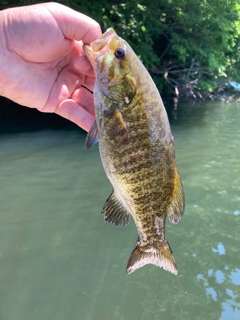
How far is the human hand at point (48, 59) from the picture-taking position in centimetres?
272

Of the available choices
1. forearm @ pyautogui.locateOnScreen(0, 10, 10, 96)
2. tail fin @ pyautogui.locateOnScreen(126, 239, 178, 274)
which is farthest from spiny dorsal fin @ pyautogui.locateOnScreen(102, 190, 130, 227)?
forearm @ pyautogui.locateOnScreen(0, 10, 10, 96)

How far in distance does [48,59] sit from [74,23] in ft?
1.36

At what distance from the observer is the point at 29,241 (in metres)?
5.81

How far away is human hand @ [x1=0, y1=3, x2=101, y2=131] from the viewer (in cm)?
272

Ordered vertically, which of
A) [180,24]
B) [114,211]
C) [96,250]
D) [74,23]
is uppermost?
[74,23]

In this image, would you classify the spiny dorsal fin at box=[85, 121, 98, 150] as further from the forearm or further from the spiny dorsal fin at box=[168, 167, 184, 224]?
the forearm

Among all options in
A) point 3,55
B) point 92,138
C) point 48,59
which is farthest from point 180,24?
point 92,138

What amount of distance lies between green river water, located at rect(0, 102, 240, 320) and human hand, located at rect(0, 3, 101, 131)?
252cm

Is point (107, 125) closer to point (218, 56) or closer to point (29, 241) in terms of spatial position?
point (29, 241)

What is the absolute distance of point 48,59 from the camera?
2992mm

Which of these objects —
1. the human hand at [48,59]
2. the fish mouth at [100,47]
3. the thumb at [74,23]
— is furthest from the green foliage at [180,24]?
the fish mouth at [100,47]

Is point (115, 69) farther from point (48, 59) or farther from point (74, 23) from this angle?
point (48, 59)

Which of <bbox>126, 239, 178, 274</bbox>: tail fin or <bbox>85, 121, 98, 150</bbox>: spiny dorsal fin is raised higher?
<bbox>85, 121, 98, 150</bbox>: spiny dorsal fin

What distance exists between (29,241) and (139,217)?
3740 millimetres
